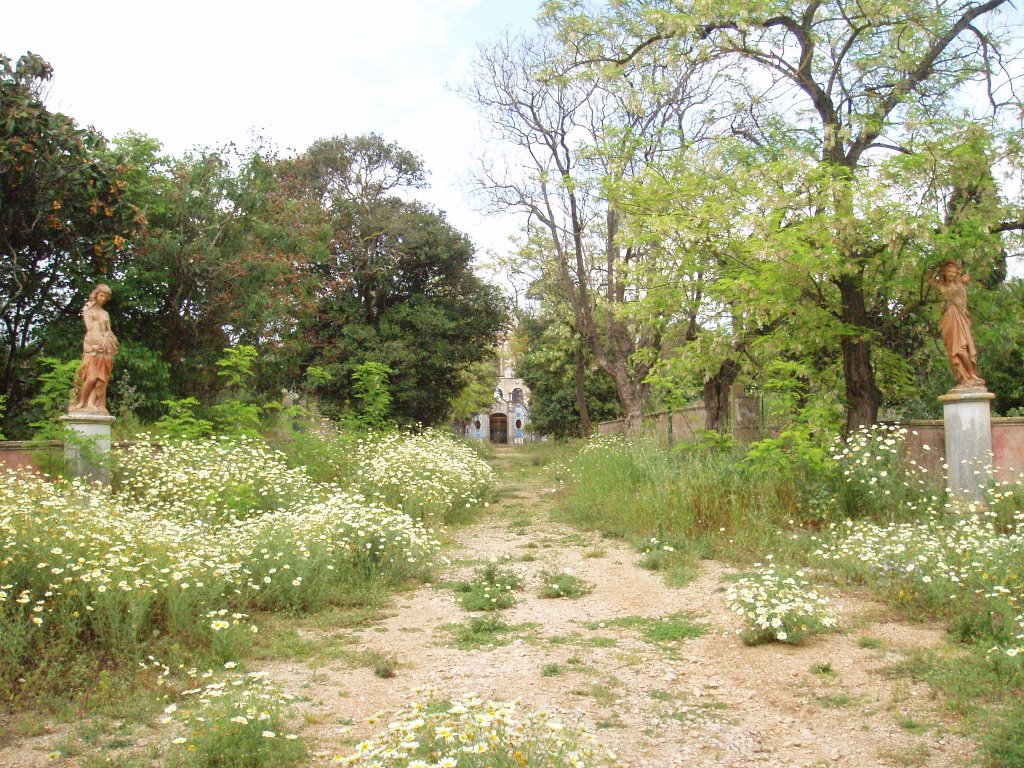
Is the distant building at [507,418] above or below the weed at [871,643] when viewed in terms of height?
above

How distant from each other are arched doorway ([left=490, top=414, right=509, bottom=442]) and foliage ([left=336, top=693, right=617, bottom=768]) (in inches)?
2655

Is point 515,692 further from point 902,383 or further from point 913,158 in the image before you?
point 902,383

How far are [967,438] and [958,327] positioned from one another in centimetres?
122

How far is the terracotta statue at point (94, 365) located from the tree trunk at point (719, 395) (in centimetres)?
944

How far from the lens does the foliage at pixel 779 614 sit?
5.53m

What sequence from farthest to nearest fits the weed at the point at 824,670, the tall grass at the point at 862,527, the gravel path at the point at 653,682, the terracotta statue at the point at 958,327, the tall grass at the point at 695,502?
the tall grass at the point at 695,502 < the terracotta statue at the point at 958,327 < the weed at the point at 824,670 < the tall grass at the point at 862,527 < the gravel path at the point at 653,682

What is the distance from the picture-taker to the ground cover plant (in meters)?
4.84

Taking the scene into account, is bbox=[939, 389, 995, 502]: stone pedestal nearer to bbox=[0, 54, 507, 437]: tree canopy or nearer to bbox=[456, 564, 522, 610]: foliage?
bbox=[456, 564, 522, 610]: foliage

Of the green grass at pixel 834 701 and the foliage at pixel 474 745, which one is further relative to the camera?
the green grass at pixel 834 701

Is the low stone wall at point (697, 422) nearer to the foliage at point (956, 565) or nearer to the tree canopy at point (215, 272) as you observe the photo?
the foliage at point (956, 565)

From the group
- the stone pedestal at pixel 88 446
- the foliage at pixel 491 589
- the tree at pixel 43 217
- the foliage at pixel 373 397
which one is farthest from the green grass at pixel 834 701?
the tree at pixel 43 217

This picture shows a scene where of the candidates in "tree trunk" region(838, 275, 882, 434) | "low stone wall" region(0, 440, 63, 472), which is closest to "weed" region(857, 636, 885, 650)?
"tree trunk" region(838, 275, 882, 434)

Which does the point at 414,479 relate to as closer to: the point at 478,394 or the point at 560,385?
the point at 560,385

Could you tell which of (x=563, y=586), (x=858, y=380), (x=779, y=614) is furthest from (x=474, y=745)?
(x=858, y=380)
